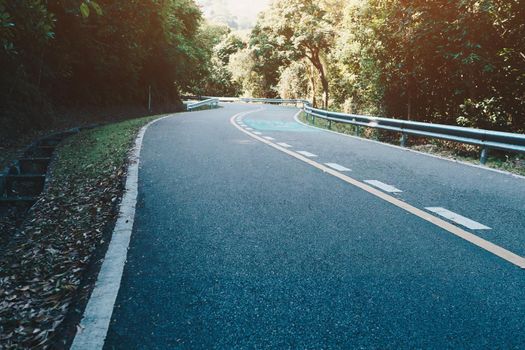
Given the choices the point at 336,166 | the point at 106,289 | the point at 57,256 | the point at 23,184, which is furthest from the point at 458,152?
the point at 106,289

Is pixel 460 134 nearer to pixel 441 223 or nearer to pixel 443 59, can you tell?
pixel 441 223

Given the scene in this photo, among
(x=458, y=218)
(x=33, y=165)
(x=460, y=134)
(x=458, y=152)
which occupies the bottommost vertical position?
(x=458, y=152)

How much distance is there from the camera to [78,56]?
18953 millimetres

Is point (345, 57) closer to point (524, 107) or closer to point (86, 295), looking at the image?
point (524, 107)

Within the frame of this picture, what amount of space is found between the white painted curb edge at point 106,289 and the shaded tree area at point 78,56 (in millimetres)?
2443

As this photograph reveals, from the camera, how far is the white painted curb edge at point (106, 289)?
2434mm

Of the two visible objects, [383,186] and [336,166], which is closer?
[383,186]

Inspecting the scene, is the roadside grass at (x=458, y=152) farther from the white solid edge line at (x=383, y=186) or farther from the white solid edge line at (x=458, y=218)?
the white solid edge line at (x=458, y=218)

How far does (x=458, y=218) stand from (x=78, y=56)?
18.4 metres

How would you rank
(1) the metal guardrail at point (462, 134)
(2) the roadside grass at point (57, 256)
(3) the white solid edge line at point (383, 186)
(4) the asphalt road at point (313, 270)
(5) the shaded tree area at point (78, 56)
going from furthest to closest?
(5) the shaded tree area at point (78, 56) → (1) the metal guardrail at point (462, 134) → (3) the white solid edge line at point (383, 186) → (2) the roadside grass at point (57, 256) → (4) the asphalt road at point (313, 270)

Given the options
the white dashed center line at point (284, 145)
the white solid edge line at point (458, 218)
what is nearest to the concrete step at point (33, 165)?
the white dashed center line at point (284, 145)

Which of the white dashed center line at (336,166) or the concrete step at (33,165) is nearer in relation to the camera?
the white dashed center line at (336,166)

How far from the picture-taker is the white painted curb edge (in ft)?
7.98

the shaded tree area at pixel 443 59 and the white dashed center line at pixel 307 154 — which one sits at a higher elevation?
the shaded tree area at pixel 443 59
